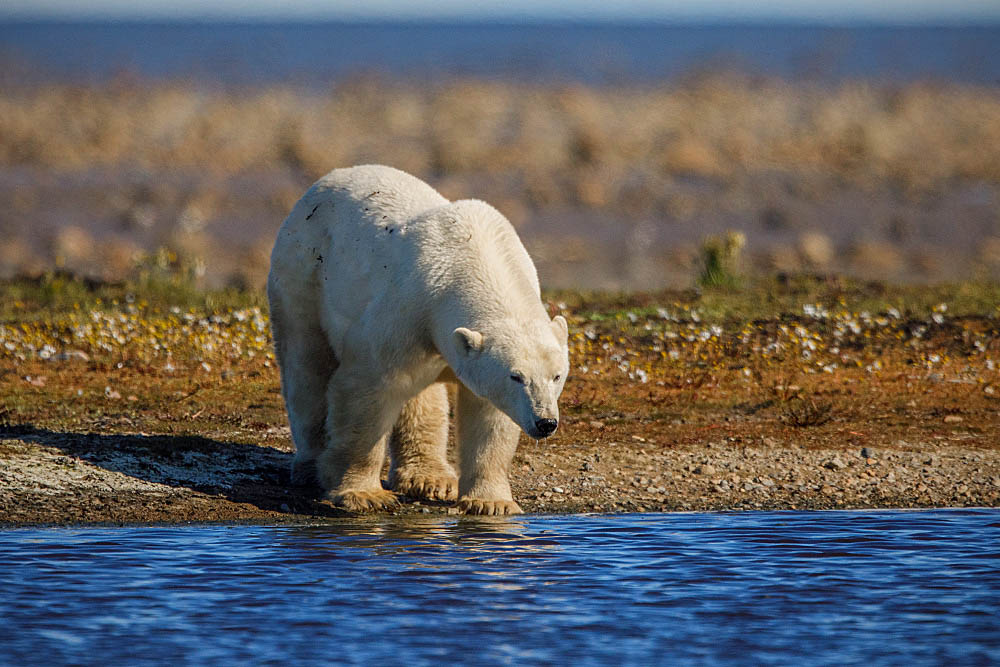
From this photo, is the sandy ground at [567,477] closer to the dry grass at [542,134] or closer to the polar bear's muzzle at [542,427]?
the polar bear's muzzle at [542,427]

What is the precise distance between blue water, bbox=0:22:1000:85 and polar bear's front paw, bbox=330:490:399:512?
45388mm

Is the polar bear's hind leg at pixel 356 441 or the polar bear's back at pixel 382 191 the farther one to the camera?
the polar bear's back at pixel 382 191

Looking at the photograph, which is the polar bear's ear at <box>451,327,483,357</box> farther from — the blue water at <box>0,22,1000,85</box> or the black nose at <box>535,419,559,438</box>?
the blue water at <box>0,22,1000,85</box>

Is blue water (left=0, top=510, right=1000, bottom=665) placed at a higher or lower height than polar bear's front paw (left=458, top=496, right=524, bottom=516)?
lower

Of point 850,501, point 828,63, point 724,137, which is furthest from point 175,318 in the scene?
point 828,63

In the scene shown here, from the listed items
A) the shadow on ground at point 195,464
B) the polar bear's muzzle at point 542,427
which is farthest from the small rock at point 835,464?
the shadow on ground at point 195,464

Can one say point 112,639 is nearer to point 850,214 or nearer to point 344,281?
point 344,281

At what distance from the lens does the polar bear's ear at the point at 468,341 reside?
794 cm

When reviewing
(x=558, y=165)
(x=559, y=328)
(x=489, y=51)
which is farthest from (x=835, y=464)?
(x=489, y=51)

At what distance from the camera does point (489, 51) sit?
7269cm

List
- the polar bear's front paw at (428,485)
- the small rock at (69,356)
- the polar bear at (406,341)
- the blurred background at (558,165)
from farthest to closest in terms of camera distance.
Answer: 1. the blurred background at (558,165)
2. the small rock at (69,356)
3. the polar bear's front paw at (428,485)
4. the polar bear at (406,341)

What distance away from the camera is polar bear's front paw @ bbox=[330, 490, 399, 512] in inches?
344

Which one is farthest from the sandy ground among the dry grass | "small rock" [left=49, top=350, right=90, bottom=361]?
the dry grass

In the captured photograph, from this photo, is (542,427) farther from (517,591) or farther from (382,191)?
(382,191)
